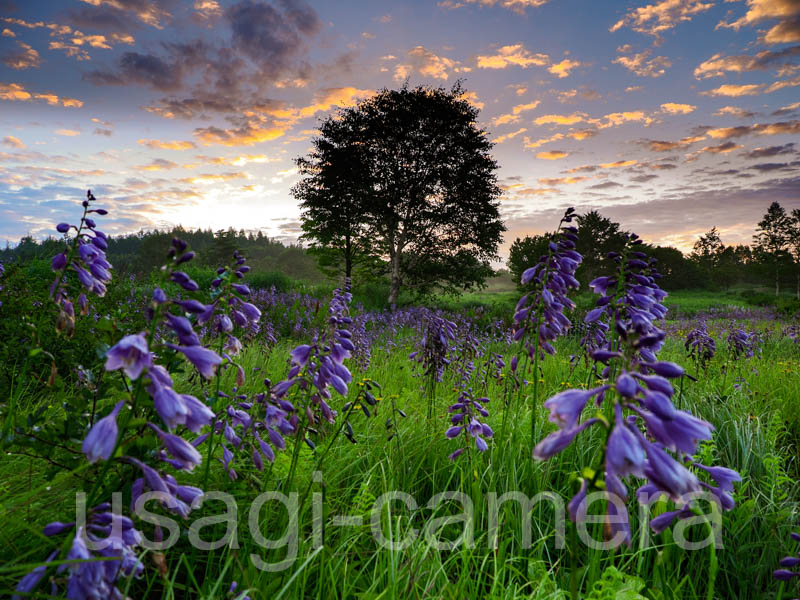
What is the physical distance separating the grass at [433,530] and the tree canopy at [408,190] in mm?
24782

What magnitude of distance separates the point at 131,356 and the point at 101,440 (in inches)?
10.2

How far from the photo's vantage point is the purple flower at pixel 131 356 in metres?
1.21

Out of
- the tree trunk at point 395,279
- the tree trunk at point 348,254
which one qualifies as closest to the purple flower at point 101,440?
the tree trunk at point 395,279

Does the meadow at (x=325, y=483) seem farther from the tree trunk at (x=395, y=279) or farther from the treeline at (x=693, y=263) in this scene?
the treeline at (x=693, y=263)

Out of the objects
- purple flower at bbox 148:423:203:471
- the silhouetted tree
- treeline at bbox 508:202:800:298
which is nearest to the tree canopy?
treeline at bbox 508:202:800:298

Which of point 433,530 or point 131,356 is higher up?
point 131,356

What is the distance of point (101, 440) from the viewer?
4.05ft

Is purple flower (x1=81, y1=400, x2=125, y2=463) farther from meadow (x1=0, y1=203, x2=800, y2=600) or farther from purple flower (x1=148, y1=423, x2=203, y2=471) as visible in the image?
purple flower (x1=148, y1=423, x2=203, y2=471)

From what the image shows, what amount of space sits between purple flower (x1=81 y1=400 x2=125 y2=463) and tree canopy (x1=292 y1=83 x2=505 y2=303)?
27.0 metres

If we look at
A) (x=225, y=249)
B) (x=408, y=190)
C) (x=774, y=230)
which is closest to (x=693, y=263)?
(x=774, y=230)

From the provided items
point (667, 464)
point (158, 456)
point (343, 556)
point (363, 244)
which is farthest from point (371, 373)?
point (363, 244)

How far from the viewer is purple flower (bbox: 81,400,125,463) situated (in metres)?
1.21

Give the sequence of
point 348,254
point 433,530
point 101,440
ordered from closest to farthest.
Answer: point 101,440
point 433,530
point 348,254

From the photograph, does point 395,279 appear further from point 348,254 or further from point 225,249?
point 225,249
